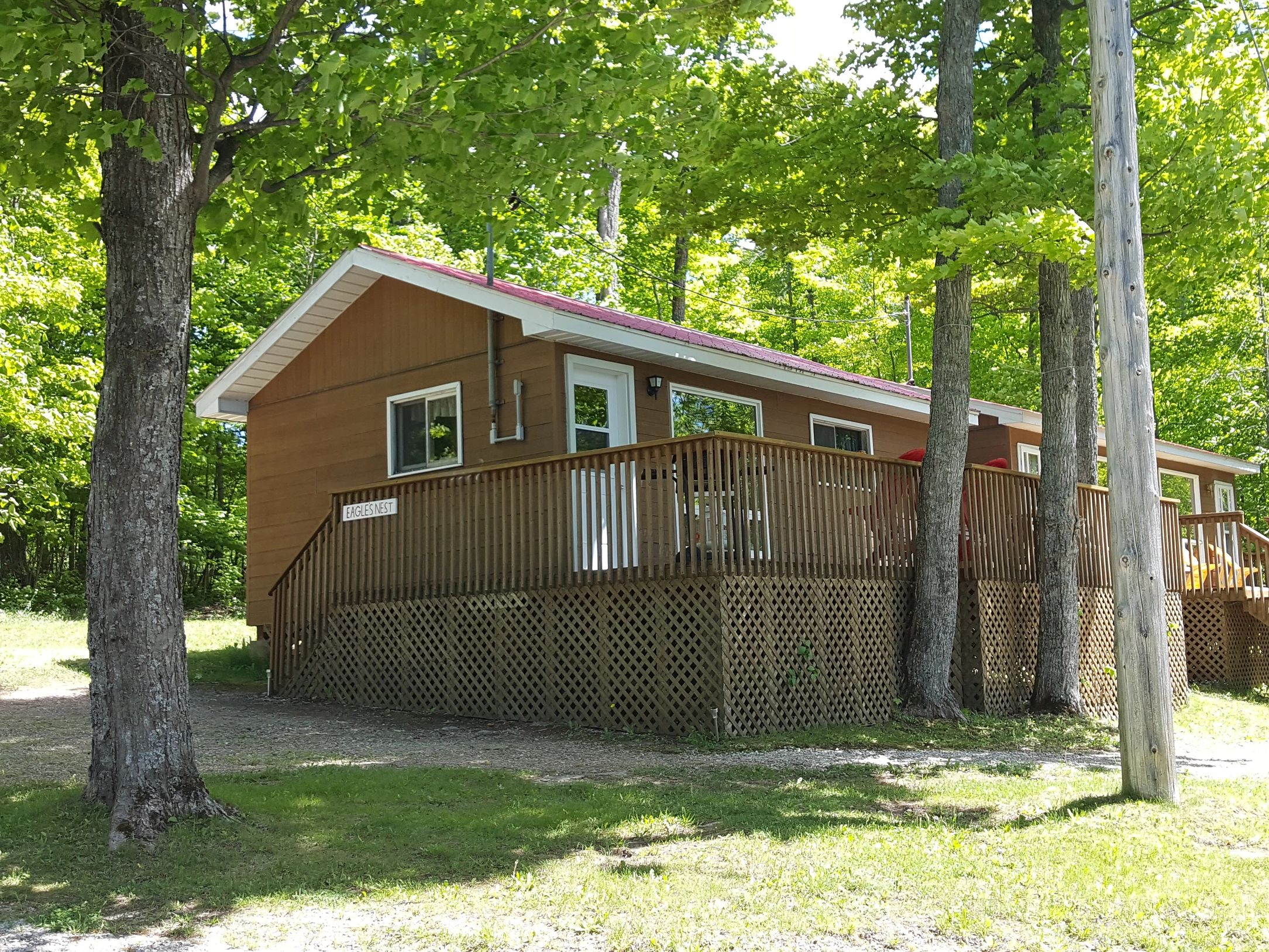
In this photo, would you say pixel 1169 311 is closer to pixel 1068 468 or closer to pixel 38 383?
pixel 1068 468

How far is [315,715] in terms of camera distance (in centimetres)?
1344

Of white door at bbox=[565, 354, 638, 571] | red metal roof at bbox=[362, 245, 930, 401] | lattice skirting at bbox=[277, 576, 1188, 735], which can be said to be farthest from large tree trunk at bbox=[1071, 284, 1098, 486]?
white door at bbox=[565, 354, 638, 571]

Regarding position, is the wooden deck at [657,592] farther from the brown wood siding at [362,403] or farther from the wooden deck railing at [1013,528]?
the brown wood siding at [362,403]

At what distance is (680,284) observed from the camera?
3338 centimetres

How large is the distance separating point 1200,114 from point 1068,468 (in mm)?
4371

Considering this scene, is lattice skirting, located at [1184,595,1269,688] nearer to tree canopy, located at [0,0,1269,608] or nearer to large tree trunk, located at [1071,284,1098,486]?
large tree trunk, located at [1071,284,1098,486]

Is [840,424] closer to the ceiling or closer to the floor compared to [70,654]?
closer to the ceiling

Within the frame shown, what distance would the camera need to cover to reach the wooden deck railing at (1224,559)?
758 inches

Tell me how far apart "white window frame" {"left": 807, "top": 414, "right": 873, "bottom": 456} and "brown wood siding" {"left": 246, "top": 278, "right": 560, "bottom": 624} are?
4.81 m

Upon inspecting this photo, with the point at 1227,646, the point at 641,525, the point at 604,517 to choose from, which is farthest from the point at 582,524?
the point at 1227,646

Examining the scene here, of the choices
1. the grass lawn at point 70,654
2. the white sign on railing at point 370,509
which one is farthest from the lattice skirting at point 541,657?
the grass lawn at point 70,654

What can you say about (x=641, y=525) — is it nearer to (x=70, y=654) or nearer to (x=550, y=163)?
(x=550, y=163)

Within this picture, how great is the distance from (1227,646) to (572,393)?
37.8 ft

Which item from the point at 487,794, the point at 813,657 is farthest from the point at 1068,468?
the point at 487,794
